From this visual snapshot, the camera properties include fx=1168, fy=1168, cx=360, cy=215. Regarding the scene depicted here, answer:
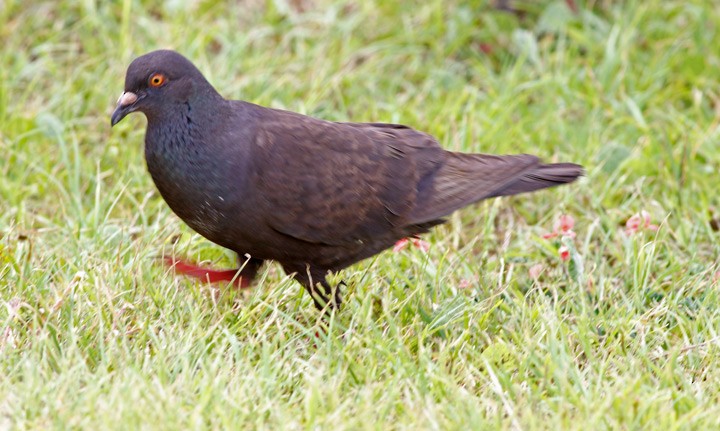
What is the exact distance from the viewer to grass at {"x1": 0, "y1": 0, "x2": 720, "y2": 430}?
3.73 meters

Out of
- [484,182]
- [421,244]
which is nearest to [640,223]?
[484,182]

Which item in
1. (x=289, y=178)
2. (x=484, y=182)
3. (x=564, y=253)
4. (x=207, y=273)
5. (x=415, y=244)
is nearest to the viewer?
(x=289, y=178)

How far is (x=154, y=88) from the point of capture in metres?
4.38

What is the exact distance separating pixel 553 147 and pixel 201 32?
2112mm

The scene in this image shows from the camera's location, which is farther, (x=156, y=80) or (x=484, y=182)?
(x=484, y=182)

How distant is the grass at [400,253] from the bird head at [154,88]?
61cm

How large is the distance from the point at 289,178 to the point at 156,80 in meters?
0.63

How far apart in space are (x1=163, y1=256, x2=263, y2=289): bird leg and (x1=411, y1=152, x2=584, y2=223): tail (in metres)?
0.68

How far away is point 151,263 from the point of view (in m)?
4.73

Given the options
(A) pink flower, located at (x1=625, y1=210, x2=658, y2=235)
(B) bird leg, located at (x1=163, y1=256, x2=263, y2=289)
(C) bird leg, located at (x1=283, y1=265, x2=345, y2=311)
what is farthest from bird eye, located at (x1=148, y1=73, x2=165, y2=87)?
(A) pink flower, located at (x1=625, y1=210, x2=658, y2=235)

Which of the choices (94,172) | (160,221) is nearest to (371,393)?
(160,221)

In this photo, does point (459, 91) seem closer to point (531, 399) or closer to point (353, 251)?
point (353, 251)

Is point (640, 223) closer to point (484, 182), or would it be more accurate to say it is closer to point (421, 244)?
point (484, 182)

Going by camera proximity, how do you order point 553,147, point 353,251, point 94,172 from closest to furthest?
point 353,251 → point 94,172 → point 553,147
